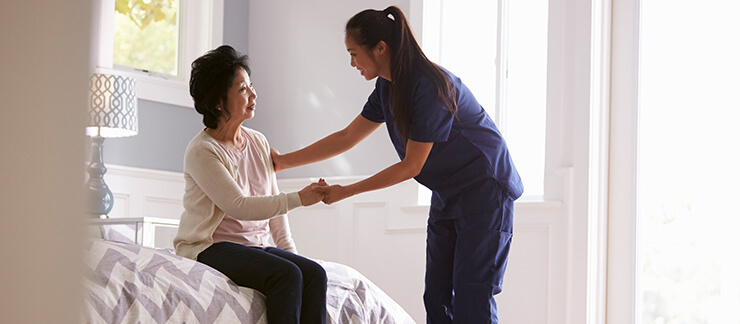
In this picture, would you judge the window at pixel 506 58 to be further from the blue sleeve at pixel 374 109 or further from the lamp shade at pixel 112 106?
the lamp shade at pixel 112 106

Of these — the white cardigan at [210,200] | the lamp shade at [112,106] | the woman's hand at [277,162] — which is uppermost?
the lamp shade at [112,106]

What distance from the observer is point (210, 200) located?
1895mm

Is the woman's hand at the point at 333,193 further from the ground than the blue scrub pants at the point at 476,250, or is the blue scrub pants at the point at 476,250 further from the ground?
the woman's hand at the point at 333,193

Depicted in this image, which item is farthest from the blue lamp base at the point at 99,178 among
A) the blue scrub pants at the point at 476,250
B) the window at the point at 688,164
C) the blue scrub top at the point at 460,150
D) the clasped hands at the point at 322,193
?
the window at the point at 688,164

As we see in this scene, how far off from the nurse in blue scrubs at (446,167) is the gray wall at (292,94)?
1700 mm

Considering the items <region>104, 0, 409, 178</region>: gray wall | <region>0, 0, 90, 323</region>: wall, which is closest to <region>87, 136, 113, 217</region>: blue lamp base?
<region>104, 0, 409, 178</region>: gray wall

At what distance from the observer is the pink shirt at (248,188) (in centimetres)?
194

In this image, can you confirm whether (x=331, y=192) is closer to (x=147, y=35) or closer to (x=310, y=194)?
(x=310, y=194)

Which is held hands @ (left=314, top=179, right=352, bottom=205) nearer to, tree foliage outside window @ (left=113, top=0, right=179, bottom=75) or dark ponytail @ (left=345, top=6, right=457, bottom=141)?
dark ponytail @ (left=345, top=6, right=457, bottom=141)

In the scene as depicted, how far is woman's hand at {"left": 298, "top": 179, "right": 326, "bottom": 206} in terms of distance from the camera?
1981 millimetres

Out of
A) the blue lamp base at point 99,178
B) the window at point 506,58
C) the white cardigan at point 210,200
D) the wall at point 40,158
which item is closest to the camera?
the wall at point 40,158

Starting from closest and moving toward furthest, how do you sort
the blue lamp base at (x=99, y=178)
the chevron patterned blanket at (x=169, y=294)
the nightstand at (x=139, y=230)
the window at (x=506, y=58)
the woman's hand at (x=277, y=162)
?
the chevron patterned blanket at (x=169, y=294)
the woman's hand at (x=277, y=162)
the nightstand at (x=139, y=230)
the blue lamp base at (x=99, y=178)
the window at (x=506, y=58)

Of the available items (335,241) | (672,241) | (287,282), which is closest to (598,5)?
(672,241)

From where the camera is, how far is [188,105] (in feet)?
13.3
